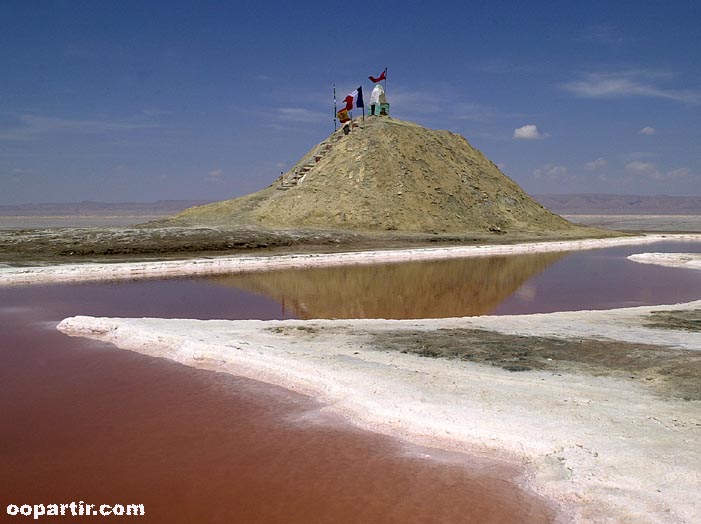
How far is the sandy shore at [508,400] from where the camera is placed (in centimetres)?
601

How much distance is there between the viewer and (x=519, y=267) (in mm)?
30828

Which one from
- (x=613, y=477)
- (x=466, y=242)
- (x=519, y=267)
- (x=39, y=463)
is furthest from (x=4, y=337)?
(x=466, y=242)

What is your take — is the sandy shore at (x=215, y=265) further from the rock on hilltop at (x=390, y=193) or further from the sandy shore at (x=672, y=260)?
the rock on hilltop at (x=390, y=193)

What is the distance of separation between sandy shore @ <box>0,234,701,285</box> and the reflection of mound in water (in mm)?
2377

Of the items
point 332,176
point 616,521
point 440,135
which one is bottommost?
point 616,521

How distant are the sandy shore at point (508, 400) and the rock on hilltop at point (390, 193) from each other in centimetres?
3496

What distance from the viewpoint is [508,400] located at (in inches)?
326

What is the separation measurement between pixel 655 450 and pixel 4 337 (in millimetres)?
13390

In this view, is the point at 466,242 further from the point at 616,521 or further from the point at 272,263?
the point at 616,521

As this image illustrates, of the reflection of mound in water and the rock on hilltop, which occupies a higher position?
the rock on hilltop

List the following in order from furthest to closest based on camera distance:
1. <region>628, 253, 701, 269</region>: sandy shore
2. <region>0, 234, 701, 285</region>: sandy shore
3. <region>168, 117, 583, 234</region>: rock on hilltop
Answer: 1. <region>168, 117, 583, 234</region>: rock on hilltop
2. <region>628, 253, 701, 269</region>: sandy shore
3. <region>0, 234, 701, 285</region>: sandy shore

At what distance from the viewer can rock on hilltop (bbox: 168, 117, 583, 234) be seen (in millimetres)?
50906

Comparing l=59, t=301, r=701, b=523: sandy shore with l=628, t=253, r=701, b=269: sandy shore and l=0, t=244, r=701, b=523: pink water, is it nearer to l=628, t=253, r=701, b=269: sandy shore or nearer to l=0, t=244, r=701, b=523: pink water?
l=0, t=244, r=701, b=523: pink water

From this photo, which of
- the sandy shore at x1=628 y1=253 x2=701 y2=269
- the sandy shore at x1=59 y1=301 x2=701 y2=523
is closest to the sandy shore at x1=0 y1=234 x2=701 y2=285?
the sandy shore at x1=628 y1=253 x2=701 y2=269
